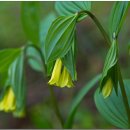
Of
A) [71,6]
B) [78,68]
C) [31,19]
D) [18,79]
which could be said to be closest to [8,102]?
[18,79]

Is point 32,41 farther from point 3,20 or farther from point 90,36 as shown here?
point 3,20

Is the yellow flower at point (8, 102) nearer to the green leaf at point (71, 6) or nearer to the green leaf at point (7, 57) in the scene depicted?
the green leaf at point (7, 57)

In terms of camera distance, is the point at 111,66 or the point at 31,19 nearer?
the point at 111,66

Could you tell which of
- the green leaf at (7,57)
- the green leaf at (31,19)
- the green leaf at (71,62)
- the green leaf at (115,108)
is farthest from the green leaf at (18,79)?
the green leaf at (71,62)

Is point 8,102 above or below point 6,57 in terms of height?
below

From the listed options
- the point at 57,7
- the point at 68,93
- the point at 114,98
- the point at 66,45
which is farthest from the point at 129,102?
the point at 68,93

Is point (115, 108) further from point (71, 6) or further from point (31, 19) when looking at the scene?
point (31, 19)

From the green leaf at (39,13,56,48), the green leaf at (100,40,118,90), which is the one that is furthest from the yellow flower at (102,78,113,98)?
the green leaf at (39,13,56,48)
